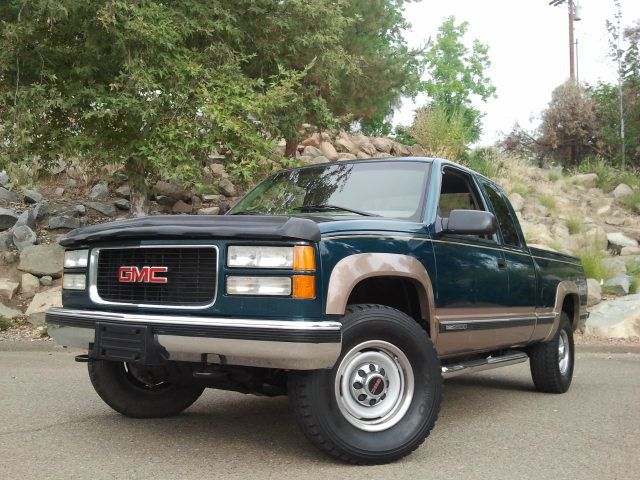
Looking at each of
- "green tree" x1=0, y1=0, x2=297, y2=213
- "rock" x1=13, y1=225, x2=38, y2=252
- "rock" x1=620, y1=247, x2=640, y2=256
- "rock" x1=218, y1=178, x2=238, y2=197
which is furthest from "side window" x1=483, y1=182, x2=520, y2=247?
"rock" x1=620, y1=247, x2=640, y2=256

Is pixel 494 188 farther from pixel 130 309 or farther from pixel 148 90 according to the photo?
pixel 148 90

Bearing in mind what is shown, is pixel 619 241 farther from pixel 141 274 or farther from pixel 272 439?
pixel 141 274

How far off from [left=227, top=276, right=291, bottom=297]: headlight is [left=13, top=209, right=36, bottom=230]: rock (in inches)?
398

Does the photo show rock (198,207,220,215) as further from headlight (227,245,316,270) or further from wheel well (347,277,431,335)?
headlight (227,245,316,270)

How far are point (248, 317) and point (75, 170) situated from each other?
13618mm

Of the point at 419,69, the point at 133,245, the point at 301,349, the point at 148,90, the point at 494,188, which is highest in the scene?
the point at 419,69

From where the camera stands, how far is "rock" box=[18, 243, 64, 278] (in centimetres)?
1150

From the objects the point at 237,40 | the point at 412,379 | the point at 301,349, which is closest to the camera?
the point at 301,349

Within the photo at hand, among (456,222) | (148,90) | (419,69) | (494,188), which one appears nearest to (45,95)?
(148,90)

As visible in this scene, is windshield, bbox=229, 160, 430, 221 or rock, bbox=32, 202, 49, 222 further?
rock, bbox=32, 202, 49, 222

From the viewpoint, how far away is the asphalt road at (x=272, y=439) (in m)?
4.05

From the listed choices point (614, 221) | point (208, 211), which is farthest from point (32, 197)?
point (614, 221)

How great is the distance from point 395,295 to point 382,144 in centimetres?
1814

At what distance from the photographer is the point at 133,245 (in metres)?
4.34
